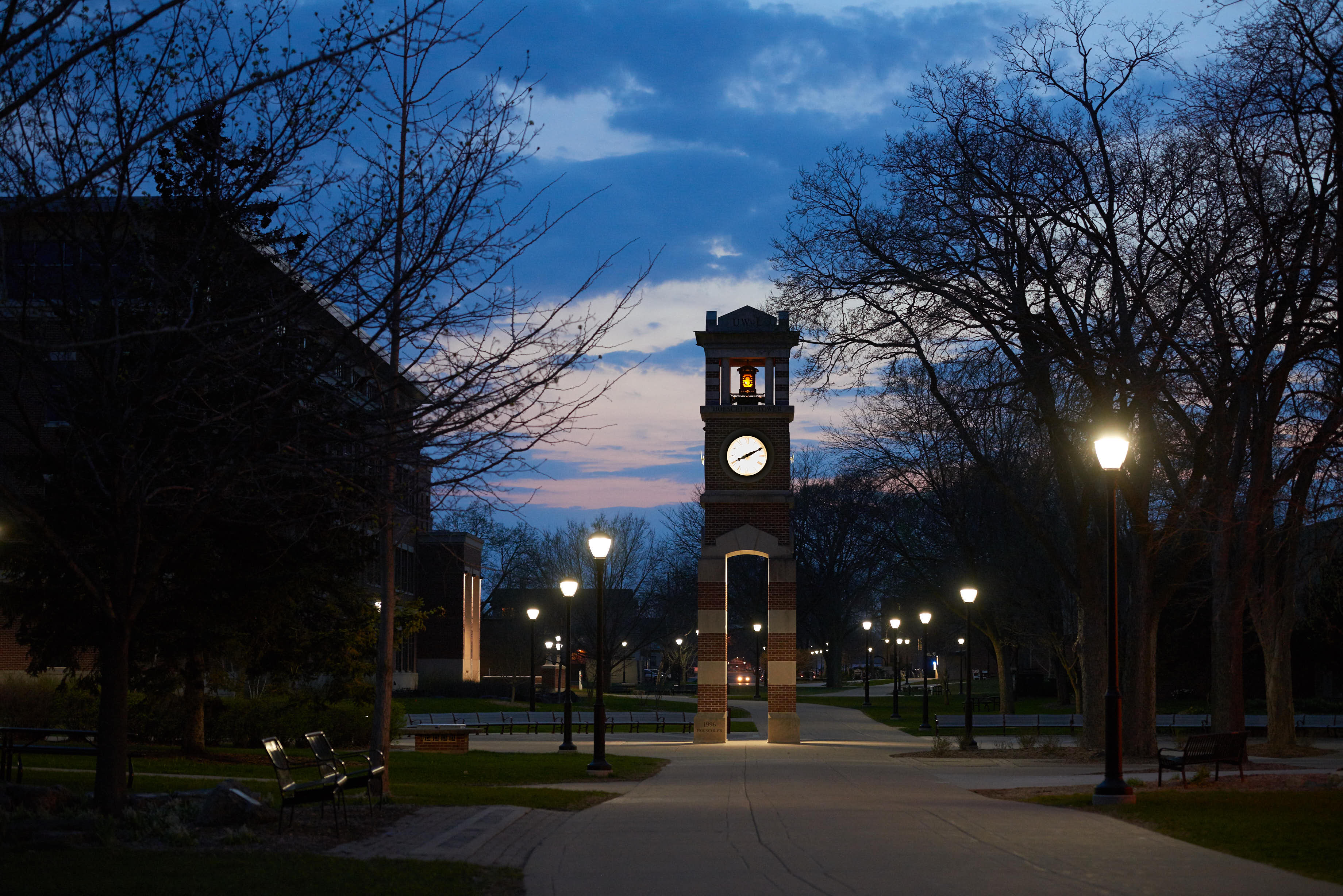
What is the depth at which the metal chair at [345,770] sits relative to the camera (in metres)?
13.5

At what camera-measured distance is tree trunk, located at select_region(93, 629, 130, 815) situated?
39.2ft

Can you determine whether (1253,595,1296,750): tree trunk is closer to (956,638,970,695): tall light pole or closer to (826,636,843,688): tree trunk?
(956,638,970,695): tall light pole

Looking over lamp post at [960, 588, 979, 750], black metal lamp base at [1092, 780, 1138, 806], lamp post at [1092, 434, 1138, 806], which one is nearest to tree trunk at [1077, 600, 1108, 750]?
lamp post at [960, 588, 979, 750]

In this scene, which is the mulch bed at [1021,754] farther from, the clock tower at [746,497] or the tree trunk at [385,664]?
the tree trunk at [385,664]

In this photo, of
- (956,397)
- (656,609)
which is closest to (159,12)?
(956,397)

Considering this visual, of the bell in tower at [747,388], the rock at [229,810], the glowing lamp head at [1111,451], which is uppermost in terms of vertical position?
the bell in tower at [747,388]

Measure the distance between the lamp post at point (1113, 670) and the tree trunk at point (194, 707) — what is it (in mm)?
15495

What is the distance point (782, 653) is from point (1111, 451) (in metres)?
17.2

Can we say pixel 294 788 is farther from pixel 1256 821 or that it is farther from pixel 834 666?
pixel 834 666

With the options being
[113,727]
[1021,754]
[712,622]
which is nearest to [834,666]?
[712,622]

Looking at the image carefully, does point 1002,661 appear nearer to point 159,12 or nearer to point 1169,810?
point 1169,810

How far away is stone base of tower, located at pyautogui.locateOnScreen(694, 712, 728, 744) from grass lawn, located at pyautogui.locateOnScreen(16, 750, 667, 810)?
5037 millimetres

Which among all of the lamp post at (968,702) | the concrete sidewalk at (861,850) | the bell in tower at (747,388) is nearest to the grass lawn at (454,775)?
the concrete sidewalk at (861,850)

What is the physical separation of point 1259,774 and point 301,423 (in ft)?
55.5
